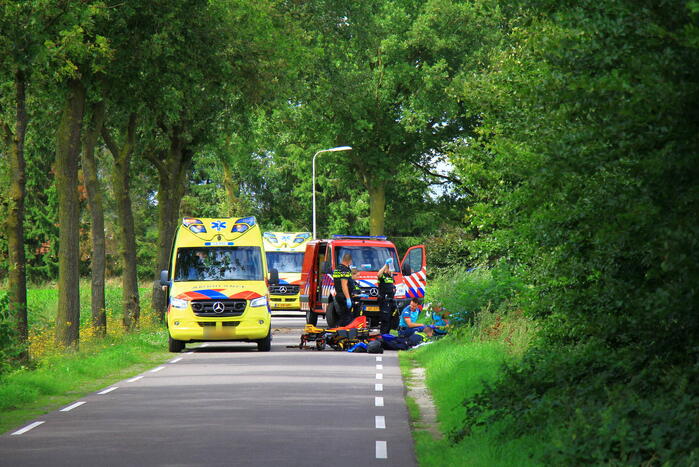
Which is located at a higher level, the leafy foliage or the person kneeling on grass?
the leafy foliage

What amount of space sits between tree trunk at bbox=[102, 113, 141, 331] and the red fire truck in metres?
5.11

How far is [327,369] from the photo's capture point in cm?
2100

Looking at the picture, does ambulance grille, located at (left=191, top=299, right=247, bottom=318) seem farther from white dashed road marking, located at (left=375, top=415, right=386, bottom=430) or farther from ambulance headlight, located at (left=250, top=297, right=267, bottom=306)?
white dashed road marking, located at (left=375, top=415, right=386, bottom=430)

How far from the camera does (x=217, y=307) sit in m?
25.4

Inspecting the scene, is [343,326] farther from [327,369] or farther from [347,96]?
[347,96]

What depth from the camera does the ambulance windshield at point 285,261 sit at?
1741 inches

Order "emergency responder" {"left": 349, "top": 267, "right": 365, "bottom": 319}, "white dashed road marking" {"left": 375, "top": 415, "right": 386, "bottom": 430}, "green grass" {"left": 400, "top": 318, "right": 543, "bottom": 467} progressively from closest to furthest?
"green grass" {"left": 400, "top": 318, "right": 543, "bottom": 467}, "white dashed road marking" {"left": 375, "top": 415, "right": 386, "bottom": 430}, "emergency responder" {"left": 349, "top": 267, "right": 365, "bottom": 319}

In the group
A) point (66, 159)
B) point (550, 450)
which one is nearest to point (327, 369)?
point (66, 159)

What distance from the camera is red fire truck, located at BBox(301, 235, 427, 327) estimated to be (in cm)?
3020

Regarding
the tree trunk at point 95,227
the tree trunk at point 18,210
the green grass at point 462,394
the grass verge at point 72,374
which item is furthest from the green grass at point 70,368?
the green grass at point 462,394

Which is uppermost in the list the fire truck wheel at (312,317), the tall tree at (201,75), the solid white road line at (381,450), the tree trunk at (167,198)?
the tall tree at (201,75)

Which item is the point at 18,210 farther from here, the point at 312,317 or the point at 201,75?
the point at 312,317

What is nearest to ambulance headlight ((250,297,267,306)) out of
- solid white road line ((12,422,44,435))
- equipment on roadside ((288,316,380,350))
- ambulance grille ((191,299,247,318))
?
ambulance grille ((191,299,247,318))

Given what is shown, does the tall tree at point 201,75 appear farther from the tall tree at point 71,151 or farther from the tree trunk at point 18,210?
the tree trunk at point 18,210
